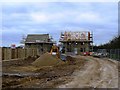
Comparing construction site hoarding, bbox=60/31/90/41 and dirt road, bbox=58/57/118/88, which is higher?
construction site hoarding, bbox=60/31/90/41

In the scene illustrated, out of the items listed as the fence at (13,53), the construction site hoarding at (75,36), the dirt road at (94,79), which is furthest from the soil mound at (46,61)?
the construction site hoarding at (75,36)

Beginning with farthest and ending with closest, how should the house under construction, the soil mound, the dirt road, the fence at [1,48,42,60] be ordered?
the house under construction < the fence at [1,48,42,60] < the soil mound < the dirt road

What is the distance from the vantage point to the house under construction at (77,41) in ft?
376

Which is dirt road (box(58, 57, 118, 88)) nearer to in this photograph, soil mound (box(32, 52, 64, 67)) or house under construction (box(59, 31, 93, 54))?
soil mound (box(32, 52, 64, 67))

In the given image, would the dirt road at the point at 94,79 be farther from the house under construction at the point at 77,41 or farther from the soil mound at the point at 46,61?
the house under construction at the point at 77,41

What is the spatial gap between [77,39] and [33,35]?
2072 cm

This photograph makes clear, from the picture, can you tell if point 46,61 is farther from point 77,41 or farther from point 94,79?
point 77,41

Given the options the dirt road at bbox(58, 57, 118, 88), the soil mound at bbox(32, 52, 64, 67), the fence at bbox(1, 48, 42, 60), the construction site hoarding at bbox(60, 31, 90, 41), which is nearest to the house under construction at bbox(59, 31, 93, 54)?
the construction site hoarding at bbox(60, 31, 90, 41)

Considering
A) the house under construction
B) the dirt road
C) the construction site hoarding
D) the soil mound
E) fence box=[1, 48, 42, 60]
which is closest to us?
the dirt road

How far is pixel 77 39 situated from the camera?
116938mm

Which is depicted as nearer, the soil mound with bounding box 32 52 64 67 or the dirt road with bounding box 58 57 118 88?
the dirt road with bounding box 58 57 118 88

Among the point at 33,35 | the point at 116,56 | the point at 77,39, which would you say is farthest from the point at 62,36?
the point at 116,56

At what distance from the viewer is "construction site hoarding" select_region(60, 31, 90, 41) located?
11653cm

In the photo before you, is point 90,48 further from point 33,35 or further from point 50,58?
point 50,58
